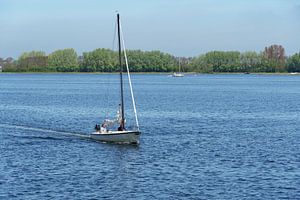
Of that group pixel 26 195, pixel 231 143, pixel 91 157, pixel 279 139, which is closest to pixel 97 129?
pixel 91 157

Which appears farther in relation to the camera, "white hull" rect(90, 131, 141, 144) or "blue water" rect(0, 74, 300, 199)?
"white hull" rect(90, 131, 141, 144)

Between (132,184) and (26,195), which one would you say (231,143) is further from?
(26,195)

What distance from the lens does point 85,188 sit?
4400 centimetres

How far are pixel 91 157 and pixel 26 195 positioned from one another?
50.2ft

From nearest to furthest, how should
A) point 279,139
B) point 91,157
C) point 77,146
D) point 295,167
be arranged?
point 295,167 → point 91,157 → point 77,146 → point 279,139

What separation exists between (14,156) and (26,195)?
622 inches

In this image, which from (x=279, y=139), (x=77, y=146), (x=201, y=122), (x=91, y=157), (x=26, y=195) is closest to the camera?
(x=26, y=195)

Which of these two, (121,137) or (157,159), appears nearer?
(157,159)

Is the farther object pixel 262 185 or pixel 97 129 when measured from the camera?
pixel 97 129

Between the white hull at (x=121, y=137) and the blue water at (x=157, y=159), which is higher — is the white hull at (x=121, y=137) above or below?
above

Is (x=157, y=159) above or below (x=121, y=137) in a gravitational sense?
below

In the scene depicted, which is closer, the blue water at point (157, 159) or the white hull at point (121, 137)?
the blue water at point (157, 159)

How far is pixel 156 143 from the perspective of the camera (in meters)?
65.2

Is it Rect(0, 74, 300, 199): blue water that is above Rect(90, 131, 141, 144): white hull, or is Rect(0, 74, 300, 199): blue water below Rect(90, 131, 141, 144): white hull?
below
